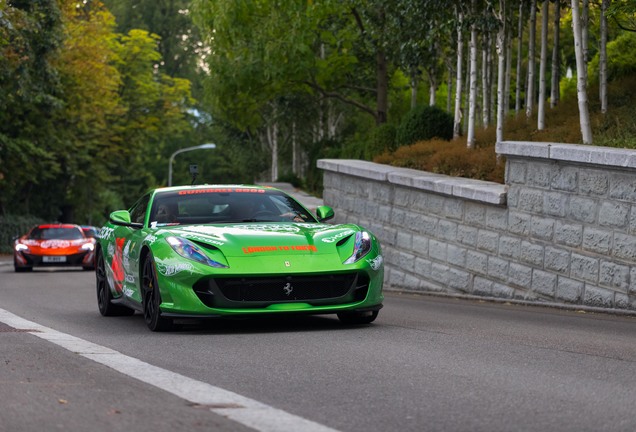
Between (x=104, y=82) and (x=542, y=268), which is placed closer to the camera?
(x=542, y=268)

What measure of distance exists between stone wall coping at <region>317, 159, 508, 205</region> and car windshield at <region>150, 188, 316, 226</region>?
18.0ft

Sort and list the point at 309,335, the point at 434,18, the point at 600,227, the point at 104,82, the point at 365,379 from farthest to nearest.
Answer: the point at 104,82 → the point at 434,18 → the point at 600,227 → the point at 309,335 → the point at 365,379

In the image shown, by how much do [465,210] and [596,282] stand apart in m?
4.05

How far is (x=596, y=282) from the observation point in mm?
14547

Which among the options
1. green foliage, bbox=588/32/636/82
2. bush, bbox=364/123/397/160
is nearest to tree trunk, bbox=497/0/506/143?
green foliage, bbox=588/32/636/82

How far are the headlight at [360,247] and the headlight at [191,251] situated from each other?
1.11 metres

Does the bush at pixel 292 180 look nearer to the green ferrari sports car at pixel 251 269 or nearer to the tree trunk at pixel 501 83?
the tree trunk at pixel 501 83

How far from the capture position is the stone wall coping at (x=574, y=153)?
1394 cm

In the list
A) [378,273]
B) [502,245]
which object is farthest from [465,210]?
[378,273]

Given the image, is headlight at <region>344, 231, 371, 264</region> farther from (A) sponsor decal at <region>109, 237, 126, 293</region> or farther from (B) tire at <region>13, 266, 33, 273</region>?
(B) tire at <region>13, 266, 33, 273</region>

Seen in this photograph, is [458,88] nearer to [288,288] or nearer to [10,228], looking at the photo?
[288,288]

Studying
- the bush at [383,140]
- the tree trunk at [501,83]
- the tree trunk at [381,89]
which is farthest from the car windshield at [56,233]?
the tree trunk at [501,83]

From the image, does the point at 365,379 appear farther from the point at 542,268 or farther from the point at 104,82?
the point at 104,82

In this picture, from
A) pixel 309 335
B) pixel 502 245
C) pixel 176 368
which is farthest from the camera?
pixel 502 245
